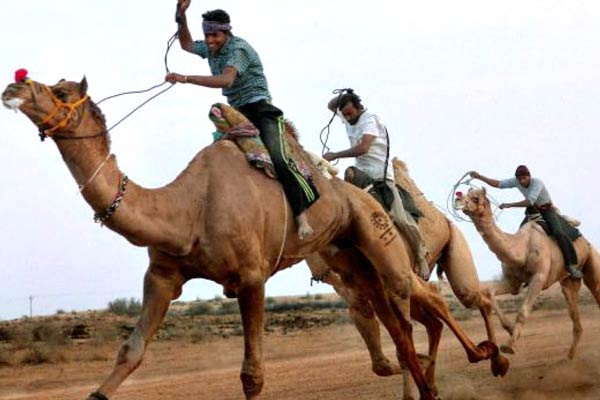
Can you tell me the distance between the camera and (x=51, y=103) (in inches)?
345

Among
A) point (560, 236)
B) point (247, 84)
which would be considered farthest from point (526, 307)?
point (247, 84)

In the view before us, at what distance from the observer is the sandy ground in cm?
1505

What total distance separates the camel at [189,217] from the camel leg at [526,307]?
21.1ft

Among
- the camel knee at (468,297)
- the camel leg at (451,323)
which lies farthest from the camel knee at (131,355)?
the camel knee at (468,297)

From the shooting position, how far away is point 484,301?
16.5 m

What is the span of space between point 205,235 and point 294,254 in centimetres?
134

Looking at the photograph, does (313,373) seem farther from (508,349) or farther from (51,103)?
(51,103)

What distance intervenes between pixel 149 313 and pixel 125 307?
29.8 m

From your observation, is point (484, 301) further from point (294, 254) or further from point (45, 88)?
point (45, 88)

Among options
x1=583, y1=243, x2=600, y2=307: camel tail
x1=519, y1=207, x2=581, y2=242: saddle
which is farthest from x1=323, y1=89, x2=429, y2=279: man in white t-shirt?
x1=583, y1=243, x2=600, y2=307: camel tail

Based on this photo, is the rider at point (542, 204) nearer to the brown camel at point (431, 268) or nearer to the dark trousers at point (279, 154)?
the brown camel at point (431, 268)

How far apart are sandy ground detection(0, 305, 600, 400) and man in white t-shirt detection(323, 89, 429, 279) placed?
5.83 ft

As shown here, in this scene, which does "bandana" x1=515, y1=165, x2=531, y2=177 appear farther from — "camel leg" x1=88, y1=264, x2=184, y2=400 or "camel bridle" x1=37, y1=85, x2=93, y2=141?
"camel bridle" x1=37, y1=85, x2=93, y2=141

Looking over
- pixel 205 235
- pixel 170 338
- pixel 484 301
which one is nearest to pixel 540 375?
pixel 484 301
